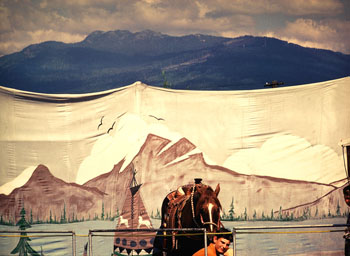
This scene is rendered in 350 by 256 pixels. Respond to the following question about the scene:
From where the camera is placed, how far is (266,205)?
1030cm

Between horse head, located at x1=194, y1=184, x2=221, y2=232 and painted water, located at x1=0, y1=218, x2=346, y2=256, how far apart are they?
118 centimetres

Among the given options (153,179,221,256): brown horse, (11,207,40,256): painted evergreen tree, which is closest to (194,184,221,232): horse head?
(153,179,221,256): brown horse

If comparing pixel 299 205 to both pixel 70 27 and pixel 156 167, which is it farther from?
pixel 70 27

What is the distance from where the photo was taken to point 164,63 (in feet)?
38.1

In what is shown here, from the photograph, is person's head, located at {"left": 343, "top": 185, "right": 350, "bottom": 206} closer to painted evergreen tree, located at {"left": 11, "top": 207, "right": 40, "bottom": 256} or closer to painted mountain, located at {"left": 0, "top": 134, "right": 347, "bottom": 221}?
painted mountain, located at {"left": 0, "top": 134, "right": 347, "bottom": 221}

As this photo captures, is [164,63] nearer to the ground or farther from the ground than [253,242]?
farther from the ground

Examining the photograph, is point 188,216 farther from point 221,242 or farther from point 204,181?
point 204,181

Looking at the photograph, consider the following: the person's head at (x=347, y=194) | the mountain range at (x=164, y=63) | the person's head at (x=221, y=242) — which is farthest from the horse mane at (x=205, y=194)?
the person's head at (x=347, y=194)

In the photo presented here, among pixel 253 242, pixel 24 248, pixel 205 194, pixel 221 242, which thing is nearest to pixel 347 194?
pixel 253 242

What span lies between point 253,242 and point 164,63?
431 centimetres

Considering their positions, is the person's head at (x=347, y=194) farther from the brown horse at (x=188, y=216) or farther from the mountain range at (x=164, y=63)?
the brown horse at (x=188, y=216)

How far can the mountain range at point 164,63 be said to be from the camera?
435 inches

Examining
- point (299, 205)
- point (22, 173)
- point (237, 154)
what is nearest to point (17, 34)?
point (22, 173)

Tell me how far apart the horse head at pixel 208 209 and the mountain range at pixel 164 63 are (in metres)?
2.49
